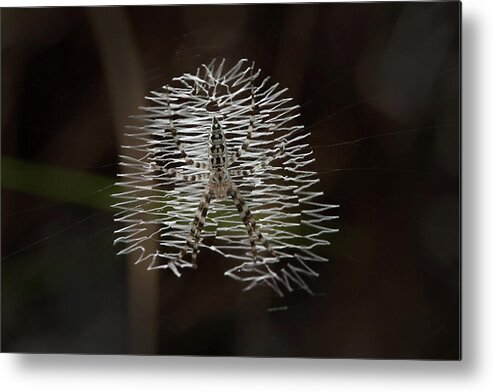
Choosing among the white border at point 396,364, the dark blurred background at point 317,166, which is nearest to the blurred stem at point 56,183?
the dark blurred background at point 317,166

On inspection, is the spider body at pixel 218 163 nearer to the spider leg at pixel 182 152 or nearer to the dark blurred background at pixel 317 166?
the spider leg at pixel 182 152

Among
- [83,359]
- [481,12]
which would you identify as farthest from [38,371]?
[481,12]

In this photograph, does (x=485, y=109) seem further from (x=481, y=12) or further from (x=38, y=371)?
(x=38, y=371)

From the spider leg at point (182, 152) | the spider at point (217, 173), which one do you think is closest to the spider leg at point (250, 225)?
the spider at point (217, 173)

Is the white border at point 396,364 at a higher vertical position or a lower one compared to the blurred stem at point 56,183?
lower

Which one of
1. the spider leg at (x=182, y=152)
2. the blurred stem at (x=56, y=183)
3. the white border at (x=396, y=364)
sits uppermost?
the spider leg at (x=182, y=152)

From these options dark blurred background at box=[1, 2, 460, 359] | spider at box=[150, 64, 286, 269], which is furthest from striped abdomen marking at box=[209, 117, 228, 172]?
dark blurred background at box=[1, 2, 460, 359]

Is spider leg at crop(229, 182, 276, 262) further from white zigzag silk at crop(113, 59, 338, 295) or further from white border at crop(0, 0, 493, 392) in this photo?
white border at crop(0, 0, 493, 392)
